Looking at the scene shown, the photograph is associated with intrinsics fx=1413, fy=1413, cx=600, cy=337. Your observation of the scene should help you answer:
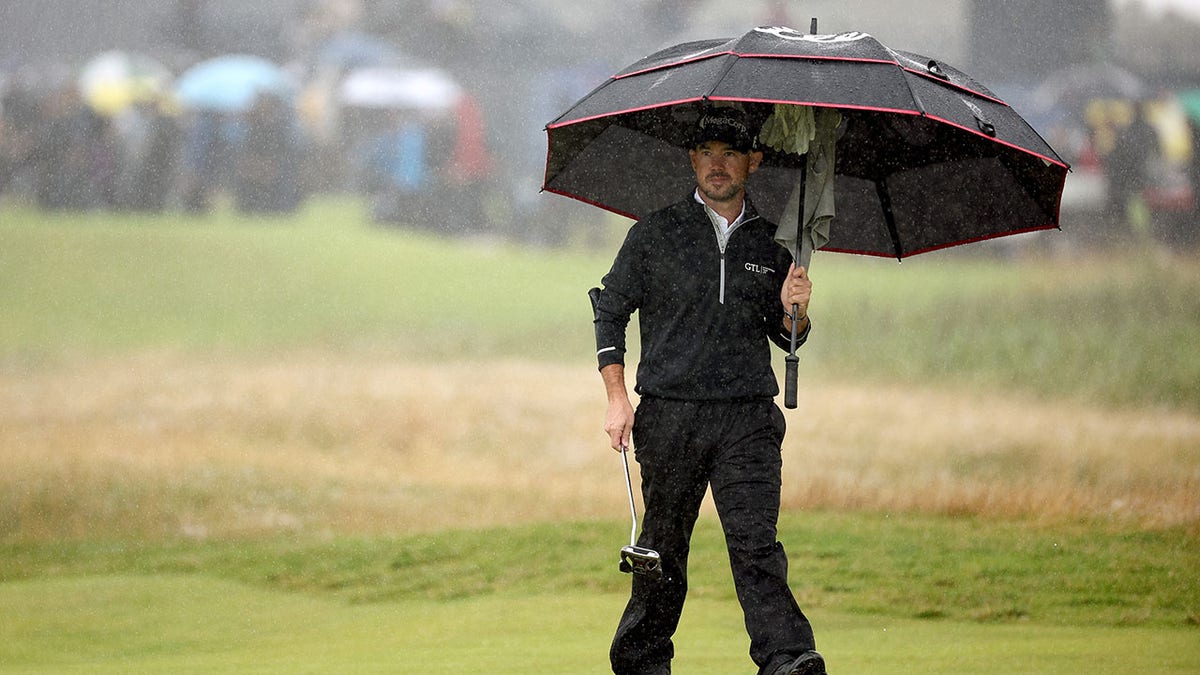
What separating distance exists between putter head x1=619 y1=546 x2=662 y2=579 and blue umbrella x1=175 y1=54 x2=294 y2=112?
5883mm

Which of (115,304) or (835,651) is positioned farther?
(115,304)

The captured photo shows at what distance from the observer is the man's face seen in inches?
157

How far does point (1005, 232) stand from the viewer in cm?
423

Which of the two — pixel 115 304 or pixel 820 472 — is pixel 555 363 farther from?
pixel 115 304

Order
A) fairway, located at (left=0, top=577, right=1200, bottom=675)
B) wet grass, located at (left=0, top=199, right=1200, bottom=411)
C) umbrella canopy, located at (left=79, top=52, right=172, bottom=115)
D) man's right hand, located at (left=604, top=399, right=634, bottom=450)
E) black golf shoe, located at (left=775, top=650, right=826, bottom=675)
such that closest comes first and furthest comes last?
black golf shoe, located at (left=775, top=650, right=826, bottom=675) → man's right hand, located at (left=604, top=399, right=634, bottom=450) → fairway, located at (left=0, top=577, right=1200, bottom=675) → wet grass, located at (left=0, top=199, right=1200, bottom=411) → umbrella canopy, located at (left=79, top=52, right=172, bottom=115)

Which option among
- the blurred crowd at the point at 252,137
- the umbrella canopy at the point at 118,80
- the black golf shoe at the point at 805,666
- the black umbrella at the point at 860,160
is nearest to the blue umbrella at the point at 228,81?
the blurred crowd at the point at 252,137

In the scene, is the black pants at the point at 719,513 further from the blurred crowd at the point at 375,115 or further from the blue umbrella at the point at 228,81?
the blue umbrella at the point at 228,81

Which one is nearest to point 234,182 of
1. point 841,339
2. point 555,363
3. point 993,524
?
point 555,363

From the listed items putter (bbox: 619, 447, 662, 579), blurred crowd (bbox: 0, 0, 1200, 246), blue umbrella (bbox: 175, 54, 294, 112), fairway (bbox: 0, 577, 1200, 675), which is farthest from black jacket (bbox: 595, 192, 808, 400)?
blue umbrella (bbox: 175, 54, 294, 112)

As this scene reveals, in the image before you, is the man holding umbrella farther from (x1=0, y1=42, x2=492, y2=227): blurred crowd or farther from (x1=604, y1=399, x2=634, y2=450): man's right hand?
(x1=0, y1=42, x2=492, y2=227): blurred crowd

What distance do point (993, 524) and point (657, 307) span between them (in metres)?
4.27

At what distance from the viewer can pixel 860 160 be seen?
439cm

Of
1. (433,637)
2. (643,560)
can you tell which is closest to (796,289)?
(643,560)

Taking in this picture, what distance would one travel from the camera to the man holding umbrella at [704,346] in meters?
3.95
